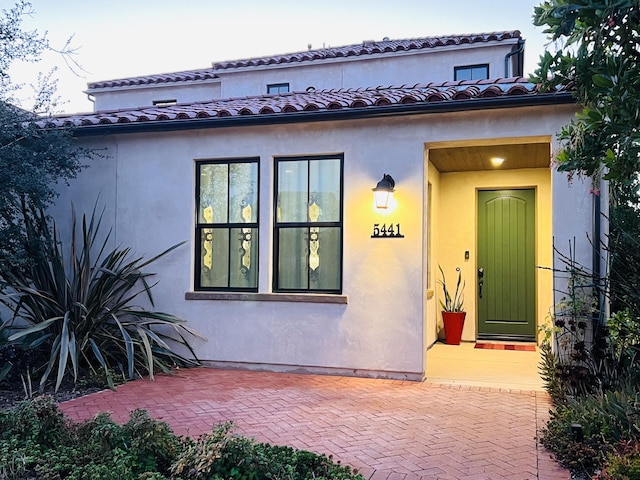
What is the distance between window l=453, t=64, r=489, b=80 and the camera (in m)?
12.1

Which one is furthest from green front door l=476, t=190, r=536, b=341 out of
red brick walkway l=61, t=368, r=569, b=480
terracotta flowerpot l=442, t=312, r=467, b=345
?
red brick walkway l=61, t=368, r=569, b=480

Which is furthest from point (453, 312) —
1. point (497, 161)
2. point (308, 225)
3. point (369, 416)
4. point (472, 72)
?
point (472, 72)

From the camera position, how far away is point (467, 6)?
10375 millimetres

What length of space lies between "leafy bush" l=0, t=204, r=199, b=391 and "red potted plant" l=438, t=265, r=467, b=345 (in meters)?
4.25

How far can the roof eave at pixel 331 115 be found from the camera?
5.99 meters

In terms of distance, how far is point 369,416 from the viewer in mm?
5000

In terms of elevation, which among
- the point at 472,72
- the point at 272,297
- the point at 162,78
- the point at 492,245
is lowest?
the point at 272,297

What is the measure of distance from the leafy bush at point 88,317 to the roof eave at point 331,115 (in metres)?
1.37

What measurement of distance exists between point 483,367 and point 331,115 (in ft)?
12.4

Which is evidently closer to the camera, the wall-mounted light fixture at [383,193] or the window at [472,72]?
the wall-mounted light fixture at [383,193]

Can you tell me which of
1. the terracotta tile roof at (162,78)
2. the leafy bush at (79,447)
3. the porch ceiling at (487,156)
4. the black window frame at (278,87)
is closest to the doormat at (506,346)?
the porch ceiling at (487,156)

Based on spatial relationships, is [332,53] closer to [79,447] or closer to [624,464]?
[79,447]

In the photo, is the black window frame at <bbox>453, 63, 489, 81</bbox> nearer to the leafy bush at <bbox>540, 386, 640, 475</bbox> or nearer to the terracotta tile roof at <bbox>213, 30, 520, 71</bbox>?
the terracotta tile roof at <bbox>213, 30, 520, 71</bbox>

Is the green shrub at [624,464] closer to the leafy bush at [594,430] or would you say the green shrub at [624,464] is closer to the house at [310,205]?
the leafy bush at [594,430]
